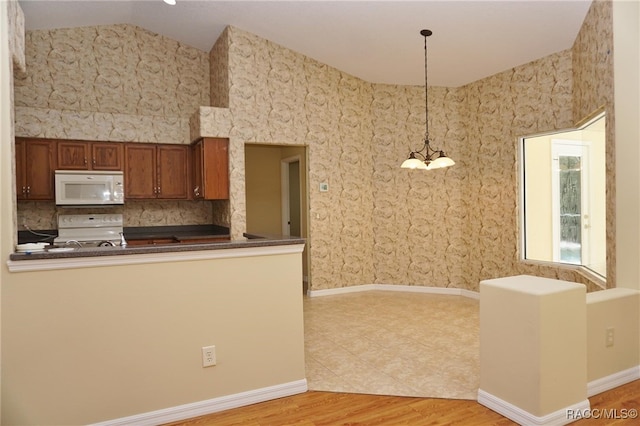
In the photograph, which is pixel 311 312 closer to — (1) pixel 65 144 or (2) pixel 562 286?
(2) pixel 562 286

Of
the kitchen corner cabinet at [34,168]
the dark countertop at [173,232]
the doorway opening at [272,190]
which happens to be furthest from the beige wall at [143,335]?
the doorway opening at [272,190]

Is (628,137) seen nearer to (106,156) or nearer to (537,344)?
(537,344)

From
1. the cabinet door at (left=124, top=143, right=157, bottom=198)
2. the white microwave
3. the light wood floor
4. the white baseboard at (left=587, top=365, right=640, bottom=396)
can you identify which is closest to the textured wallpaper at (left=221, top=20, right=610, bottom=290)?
the cabinet door at (left=124, top=143, right=157, bottom=198)

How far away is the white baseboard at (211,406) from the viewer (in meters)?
2.47

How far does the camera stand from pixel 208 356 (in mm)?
2656

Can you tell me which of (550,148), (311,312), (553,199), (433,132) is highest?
(433,132)

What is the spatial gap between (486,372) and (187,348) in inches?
75.7

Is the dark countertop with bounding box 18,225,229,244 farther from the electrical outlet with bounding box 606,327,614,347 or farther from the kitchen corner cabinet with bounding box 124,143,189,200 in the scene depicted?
the electrical outlet with bounding box 606,327,614,347

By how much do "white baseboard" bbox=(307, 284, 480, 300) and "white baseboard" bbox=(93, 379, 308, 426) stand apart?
305cm

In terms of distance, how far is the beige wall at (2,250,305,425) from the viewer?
2.25 metres

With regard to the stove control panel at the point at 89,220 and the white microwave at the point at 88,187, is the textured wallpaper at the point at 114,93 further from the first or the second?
the white microwave at the point at 88,187

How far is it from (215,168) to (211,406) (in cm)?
316

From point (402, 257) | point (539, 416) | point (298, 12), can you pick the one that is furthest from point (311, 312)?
point (298, 12)

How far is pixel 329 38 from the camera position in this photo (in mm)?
5102
